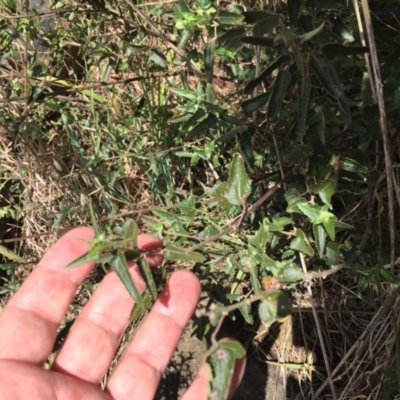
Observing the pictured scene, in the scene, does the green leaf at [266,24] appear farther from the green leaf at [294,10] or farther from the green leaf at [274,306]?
the green leaf at [274,306]

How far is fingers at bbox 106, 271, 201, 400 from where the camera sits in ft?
5.03

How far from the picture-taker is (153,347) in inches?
62.1

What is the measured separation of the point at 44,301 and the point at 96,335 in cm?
18

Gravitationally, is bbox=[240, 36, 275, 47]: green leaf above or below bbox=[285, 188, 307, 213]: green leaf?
above

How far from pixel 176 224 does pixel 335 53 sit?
674 millimetres

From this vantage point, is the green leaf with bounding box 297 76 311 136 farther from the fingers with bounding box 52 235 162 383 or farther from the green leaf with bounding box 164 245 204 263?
the fingers with bounding box 52 235 162 383

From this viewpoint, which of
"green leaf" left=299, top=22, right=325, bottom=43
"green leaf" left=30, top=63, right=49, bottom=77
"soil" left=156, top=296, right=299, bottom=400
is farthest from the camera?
"soil" left=156, top=296, right=299, bottom=400

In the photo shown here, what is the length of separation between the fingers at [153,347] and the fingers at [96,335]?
61 mm

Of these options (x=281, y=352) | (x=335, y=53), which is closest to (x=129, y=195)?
(x=281, y=352)

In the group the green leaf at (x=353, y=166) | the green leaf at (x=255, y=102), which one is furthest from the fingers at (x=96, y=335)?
the green leaf at (x=353, y=166)

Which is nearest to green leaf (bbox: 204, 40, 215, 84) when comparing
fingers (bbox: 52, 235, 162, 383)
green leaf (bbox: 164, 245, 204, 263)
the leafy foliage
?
the leafy foliage

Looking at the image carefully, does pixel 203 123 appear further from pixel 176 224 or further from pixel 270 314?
pixel 270 314

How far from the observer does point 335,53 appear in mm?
1269

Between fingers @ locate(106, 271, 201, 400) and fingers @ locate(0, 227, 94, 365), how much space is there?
23 centimetres
